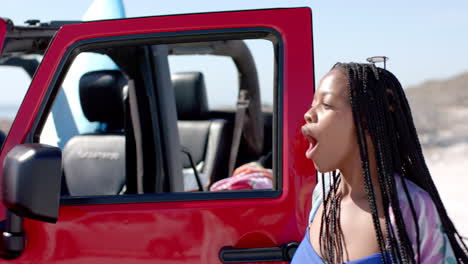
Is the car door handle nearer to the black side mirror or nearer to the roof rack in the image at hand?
the black side mirror

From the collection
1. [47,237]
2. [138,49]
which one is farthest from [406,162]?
[138,49]

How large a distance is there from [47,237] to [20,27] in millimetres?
976

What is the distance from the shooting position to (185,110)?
16.1 ft

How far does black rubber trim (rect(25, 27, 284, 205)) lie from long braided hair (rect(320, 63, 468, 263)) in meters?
0.58

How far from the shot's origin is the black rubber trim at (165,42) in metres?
2.17

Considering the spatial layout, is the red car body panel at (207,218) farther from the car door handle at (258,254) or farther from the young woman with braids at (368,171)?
the young woman with braids at (368,171)

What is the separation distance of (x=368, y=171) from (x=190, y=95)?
335 centimetres

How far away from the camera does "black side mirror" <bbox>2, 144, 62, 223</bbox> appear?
1.92 m

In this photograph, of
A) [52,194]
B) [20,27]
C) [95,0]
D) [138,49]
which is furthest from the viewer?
[95,0]

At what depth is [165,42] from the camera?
2.30m

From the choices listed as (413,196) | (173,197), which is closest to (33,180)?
(173,197)

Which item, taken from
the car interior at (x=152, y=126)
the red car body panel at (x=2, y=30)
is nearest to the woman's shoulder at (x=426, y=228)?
the car interior at (x=152, y=126)

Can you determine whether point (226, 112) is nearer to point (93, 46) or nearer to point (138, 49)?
point (138, 49)

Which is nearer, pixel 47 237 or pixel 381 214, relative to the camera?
pixel 381 214
